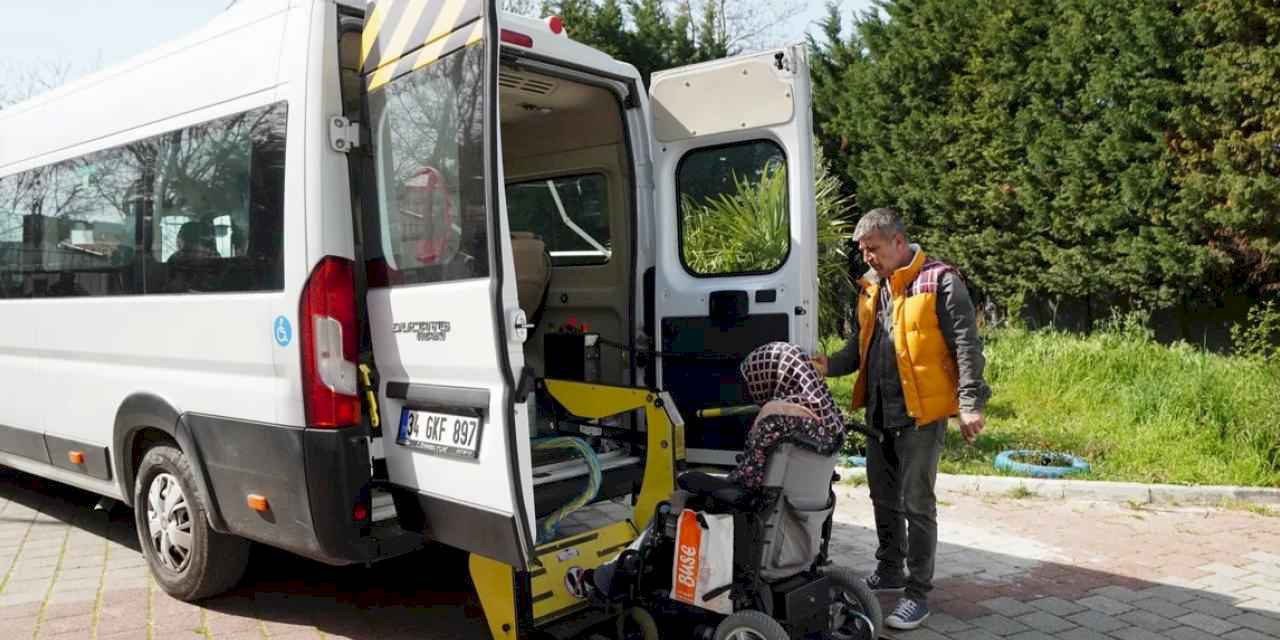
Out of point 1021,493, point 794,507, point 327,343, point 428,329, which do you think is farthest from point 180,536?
point 1021,493

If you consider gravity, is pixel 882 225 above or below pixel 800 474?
above

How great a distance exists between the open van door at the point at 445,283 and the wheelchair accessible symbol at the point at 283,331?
0.96ft

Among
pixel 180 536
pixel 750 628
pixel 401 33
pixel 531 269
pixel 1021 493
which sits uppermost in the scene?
pixel 401 33

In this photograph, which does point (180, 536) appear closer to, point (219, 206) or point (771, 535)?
point (219, 206)

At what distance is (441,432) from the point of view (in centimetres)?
345

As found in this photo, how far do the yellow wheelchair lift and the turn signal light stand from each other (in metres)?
0.84

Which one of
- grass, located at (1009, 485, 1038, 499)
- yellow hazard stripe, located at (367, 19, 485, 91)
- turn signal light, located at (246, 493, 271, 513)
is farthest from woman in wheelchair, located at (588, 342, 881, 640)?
grass, located at (1009, 485, 1038, 499)

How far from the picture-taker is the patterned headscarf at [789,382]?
363 centimetres

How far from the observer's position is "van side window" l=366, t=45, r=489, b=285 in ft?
10.7

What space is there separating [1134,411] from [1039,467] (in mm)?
1458

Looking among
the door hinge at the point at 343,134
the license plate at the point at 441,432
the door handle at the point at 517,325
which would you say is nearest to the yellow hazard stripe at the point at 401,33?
the door hinge at the point at 343,134

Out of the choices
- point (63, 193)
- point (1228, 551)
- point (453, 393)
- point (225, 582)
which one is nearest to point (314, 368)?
point (453, 393)

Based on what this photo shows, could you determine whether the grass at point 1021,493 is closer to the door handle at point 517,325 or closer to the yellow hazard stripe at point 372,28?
the door handle at point 517,325

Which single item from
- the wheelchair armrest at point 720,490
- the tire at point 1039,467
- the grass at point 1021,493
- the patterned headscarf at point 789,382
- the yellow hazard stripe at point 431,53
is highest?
the yellow hazard stripe at point 431,53
